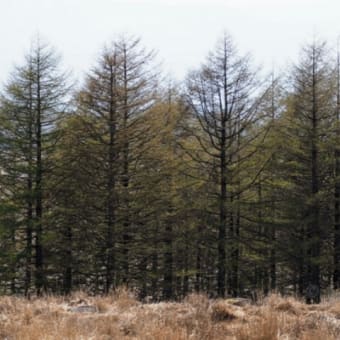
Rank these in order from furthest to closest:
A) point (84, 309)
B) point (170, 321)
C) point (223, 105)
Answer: point (223, 105)
point (84, 309)
point (170, 321)

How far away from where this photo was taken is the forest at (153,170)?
14852 mm

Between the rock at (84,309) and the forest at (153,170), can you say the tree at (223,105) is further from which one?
the rock at (84,309)

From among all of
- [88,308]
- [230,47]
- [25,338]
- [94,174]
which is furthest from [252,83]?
[25,338]

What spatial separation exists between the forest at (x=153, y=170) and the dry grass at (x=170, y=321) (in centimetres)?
856

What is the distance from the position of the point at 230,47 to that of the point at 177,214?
6.71 meters

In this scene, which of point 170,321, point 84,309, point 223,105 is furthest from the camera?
point 223,105

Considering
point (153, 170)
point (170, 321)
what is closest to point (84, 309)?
point (170, 321)

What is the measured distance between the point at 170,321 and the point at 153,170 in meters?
11.1

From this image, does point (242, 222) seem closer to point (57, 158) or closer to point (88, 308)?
point (57, 158)

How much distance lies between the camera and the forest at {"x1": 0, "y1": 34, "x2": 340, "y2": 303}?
48.7 ft

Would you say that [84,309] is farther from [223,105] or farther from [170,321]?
[223,105]

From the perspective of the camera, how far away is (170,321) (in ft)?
15.7

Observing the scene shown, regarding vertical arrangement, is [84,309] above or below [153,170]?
below

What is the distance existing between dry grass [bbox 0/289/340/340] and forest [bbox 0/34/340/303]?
856 centimetres
